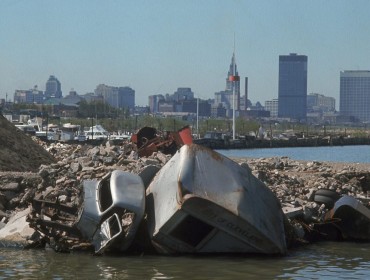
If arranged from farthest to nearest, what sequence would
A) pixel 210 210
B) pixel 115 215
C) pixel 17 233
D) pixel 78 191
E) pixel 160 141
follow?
1. pixel 160 141
2. pixel 78 191
3. pixel 17 233
4. pixel 115 215
5. pixel 210 210

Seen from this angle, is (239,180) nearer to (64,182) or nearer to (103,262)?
(103,262)

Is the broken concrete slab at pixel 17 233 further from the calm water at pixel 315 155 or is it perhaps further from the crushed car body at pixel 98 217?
the calm water at pixel 315 155

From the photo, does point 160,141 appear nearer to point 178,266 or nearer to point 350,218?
point 350,218

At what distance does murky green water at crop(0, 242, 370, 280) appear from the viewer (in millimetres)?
15797

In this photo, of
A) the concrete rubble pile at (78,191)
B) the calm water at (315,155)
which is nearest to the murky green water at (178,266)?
the concrete rubble pile at (78,191)

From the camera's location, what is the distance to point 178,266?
53.9 feet

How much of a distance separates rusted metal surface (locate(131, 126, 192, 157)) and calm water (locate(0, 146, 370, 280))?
584 inches

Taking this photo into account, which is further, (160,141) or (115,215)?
(160,141)

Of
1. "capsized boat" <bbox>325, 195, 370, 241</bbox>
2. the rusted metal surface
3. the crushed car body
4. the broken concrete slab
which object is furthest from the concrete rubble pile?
A: the rusted metal surface

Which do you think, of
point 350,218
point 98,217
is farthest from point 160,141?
point 98,217

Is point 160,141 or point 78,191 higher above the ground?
point 160,141

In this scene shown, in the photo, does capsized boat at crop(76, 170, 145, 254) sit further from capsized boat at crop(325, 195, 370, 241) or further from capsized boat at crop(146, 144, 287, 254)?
capsized boat at crop(325, 195, 370, 241)

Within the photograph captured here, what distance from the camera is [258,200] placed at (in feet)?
57.0

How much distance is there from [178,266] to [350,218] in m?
5.21
